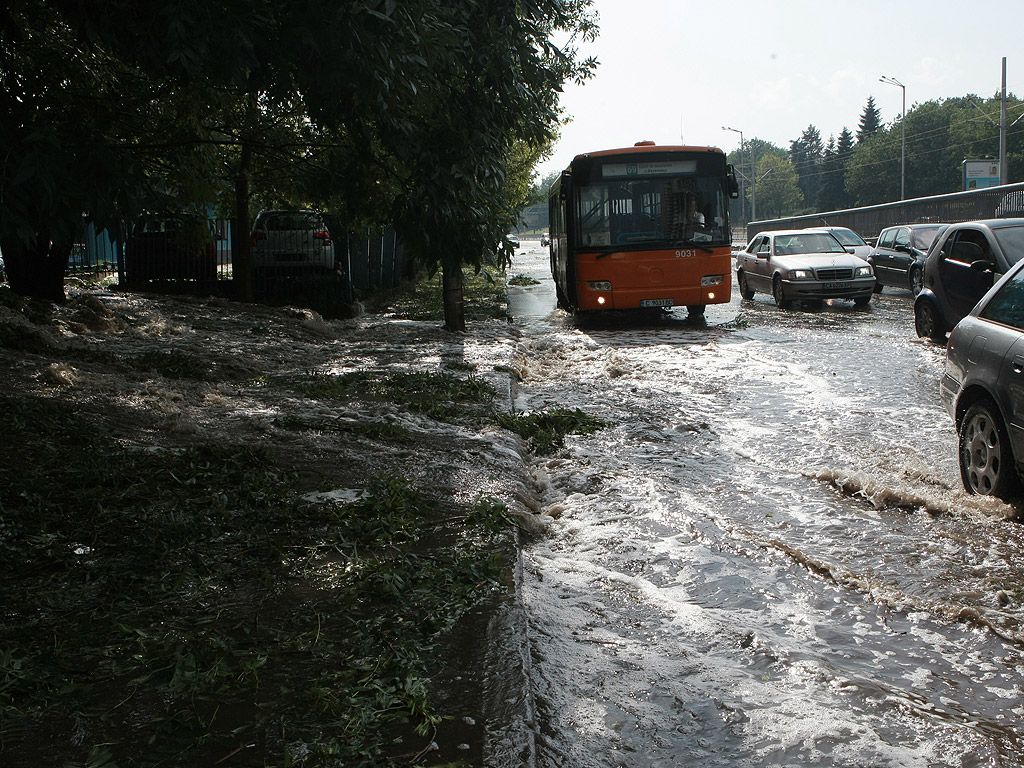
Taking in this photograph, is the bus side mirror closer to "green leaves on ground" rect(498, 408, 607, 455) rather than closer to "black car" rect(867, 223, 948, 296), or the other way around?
"black car" rect(867, 223, 948, 296)

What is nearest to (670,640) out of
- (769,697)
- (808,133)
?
(769,697)

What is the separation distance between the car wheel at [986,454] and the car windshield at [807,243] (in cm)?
1668

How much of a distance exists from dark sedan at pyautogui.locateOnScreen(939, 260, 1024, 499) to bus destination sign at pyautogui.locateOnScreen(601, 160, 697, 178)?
11.0 meters

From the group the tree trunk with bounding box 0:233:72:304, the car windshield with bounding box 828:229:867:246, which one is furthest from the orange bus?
the car windshield with bounding box 828:229:867:246

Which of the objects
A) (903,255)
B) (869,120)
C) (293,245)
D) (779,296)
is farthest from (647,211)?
(869,120)

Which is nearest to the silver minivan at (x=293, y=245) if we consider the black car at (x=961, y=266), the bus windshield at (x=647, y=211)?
the bus windshield at (x=647, y=211)

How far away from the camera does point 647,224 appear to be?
17.4 m

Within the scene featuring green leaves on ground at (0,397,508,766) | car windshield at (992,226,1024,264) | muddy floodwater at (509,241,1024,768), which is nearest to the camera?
green leaves on ground at (0,397,508,766)

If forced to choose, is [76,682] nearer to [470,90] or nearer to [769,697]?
[769,697]

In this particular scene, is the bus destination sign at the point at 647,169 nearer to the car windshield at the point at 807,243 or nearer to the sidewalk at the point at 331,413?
the sidewalk at the point at 331,413

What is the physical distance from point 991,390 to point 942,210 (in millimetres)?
29760

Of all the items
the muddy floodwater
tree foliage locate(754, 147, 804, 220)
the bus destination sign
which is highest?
tree foliage locate(754, 147, 804, 220)

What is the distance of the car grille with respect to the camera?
66.9ft

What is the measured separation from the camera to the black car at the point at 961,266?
1173cm
